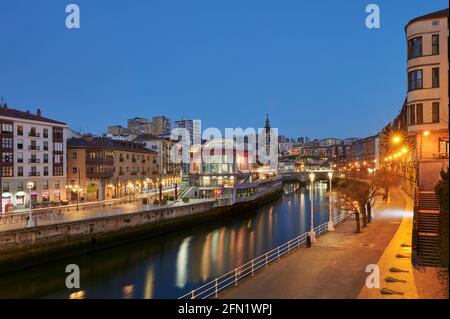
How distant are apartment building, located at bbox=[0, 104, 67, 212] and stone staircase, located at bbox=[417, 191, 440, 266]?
140ft

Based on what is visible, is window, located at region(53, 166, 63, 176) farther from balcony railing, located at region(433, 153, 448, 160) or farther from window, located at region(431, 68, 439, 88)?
window, located at region(431, 68, 439, 88)

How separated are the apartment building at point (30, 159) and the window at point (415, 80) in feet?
144

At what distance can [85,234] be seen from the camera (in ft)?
122

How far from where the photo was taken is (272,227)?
179ft

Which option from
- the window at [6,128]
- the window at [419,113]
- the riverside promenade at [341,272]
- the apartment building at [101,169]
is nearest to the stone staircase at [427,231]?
Result: the riverside promenade at [341,272]

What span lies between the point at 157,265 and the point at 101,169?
37971 millimetres

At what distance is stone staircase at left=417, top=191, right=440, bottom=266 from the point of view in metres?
21.0

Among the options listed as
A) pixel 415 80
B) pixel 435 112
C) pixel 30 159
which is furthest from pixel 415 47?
pixel 30 159

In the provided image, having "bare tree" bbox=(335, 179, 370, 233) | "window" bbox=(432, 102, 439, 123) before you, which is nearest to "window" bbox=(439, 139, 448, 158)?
"window" bbox=(432, 102, 439, 123)

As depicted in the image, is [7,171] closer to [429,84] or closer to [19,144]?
[19,144]
